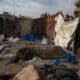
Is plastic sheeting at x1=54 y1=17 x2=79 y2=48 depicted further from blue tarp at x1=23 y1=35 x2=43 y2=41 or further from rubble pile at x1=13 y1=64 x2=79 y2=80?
rubble pile at x1=13 y1=64 x2=79 y2=80

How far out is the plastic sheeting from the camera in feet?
52.4

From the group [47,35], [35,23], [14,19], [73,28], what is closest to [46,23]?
[47,35]

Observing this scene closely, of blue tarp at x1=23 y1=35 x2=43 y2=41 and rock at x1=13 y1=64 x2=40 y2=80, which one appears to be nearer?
rock at x1=13 y1=64 x2=40 y2=80

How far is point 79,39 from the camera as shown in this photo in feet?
49.0

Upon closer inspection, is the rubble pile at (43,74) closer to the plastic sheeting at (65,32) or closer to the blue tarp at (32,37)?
the plastic sheeting at (65,32)

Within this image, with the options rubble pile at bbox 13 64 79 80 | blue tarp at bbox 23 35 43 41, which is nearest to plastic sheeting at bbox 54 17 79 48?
blue tarp at bbox 23 35 43 41

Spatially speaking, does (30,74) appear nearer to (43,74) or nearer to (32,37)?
(43,74)

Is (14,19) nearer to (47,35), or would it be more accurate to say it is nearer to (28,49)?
(47,35)

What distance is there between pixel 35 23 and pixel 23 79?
2270 centimetres

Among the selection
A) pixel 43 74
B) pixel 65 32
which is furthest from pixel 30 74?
pixel 65 32

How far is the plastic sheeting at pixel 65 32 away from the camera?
1598 centimetres

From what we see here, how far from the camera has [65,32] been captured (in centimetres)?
1773

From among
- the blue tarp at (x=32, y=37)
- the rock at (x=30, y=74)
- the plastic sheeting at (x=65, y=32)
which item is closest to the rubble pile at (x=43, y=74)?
the rock at (x=30, y=74)

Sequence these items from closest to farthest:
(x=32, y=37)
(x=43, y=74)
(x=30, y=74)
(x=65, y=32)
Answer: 1. (x=30, y=74)
2. (x=43, y=74)
3. (x=65, y=32)
4. (x=32, y=37)
